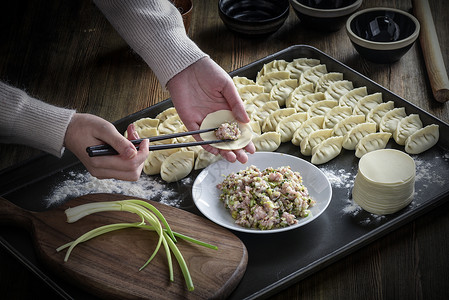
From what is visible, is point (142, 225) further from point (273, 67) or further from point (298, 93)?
point (273, 67)

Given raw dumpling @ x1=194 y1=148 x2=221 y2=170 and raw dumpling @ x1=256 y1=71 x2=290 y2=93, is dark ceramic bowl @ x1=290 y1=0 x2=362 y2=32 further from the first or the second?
raw dumpling @ x1=194 y1=148 x2=221 y2=170

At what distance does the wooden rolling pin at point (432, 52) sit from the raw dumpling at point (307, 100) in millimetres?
725

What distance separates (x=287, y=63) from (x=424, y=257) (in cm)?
164

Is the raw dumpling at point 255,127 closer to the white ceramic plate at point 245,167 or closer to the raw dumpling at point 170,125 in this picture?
the white ceramic plate at point 245,167

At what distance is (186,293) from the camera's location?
233 cm

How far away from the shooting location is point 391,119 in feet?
11.0

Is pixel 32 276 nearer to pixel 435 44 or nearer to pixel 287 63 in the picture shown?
pixel 287 63

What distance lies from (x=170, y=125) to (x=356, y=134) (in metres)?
1.05

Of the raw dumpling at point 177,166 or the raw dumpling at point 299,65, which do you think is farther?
the raw dumpling at point 299,65

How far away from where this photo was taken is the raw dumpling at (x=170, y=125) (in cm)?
331

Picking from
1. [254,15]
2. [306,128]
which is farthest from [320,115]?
[254,15]

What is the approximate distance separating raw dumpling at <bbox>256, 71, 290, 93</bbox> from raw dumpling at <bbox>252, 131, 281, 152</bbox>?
493mm

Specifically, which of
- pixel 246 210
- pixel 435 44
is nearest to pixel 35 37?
pixel 246 210

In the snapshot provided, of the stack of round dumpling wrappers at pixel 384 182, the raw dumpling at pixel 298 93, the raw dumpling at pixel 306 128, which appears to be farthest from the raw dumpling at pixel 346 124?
the stack of round dumpling wrappers at pixel 384 182
